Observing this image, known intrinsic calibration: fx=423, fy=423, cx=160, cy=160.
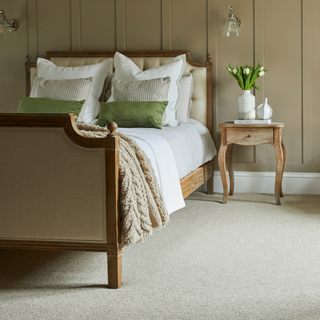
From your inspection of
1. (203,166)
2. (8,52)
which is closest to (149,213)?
(203,166)

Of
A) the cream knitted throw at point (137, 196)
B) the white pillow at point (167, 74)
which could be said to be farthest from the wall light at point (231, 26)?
the cream knitted throw at point (137, 196)

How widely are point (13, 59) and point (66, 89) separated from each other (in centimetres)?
123

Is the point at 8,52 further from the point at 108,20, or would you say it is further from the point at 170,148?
the point at 170,148

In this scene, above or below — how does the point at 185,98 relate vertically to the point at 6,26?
below

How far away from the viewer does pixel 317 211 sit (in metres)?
3.13

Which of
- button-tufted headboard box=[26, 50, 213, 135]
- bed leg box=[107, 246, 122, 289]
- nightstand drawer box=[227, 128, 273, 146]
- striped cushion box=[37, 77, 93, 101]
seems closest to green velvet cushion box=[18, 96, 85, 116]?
striped cushion box=[37, 77, 93, 101]

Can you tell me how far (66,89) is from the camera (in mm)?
3334

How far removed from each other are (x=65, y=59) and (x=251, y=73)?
1.72 meters

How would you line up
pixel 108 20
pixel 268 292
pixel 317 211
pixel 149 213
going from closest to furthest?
pixel 268 292, pixel 149 213, pixel 317 211, pixel 108 20

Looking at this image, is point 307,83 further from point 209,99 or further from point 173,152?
point 173,152

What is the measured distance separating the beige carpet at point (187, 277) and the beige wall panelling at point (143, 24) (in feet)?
6.32

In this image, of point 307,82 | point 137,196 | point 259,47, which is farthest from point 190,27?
point 137,196

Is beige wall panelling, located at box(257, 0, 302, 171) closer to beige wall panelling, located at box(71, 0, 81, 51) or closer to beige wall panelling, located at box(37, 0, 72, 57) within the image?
A: beige wall panelling, located at box(71, 0, 81, 51)

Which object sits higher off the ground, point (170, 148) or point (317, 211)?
point (170, 148)
